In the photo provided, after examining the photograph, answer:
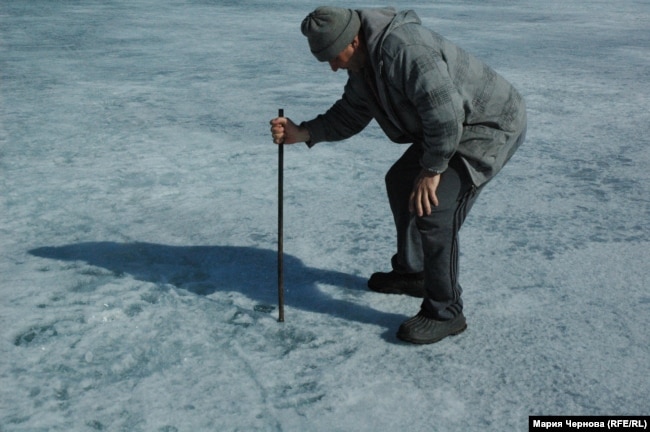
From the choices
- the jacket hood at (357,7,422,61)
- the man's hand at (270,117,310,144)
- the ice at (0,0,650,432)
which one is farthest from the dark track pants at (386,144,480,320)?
the jacket hood at (357,7,422,61)

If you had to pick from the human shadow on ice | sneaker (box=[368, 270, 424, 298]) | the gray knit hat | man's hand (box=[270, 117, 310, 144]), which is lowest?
the human shadow on ice

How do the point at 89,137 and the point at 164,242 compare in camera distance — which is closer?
the point at 164,242

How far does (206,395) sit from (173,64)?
614 cm

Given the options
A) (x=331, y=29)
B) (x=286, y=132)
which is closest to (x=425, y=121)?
(x=331, y=29)

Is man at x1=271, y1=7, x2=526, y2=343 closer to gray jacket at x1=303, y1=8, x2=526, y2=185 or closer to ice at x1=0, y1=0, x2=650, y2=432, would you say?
gray jacket at x1=303, y1=8, x2=526, y2=185

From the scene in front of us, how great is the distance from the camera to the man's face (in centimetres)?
258

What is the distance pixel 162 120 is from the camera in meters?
6.02

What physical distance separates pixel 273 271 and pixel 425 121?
1.28 m

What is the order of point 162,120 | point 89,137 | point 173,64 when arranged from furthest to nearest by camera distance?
point 173,64, point 162,120, point 89,137

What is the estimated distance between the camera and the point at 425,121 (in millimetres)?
2502

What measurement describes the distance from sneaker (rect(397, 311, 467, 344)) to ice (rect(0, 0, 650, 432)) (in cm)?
4

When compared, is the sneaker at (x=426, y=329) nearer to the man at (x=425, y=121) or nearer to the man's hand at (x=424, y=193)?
the man at (x=425, y=121)

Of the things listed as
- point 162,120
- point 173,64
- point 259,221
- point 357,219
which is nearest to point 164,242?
point 259,221

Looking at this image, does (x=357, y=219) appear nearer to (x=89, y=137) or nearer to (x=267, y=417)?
(x=267, y=417)
